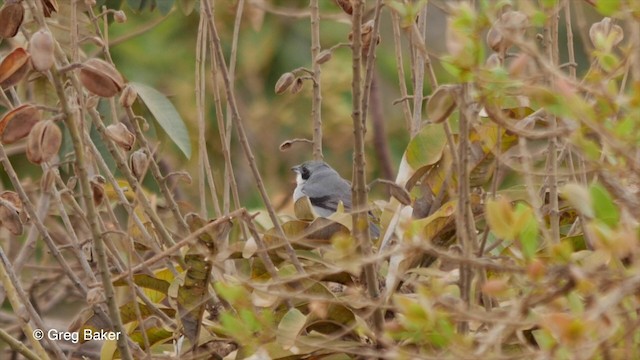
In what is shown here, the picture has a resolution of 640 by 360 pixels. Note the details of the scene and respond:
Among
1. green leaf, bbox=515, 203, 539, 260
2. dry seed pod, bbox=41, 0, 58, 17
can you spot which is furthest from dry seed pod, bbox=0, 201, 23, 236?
green leaf, bbox=515, 203, 539, 260

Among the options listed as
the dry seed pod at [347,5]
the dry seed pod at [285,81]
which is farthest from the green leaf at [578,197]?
the dry seed pod at [285,81]

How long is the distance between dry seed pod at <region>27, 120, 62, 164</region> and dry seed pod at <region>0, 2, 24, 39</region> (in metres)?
0.34

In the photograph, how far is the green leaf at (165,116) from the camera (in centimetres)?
343

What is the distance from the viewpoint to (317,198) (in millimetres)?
5836

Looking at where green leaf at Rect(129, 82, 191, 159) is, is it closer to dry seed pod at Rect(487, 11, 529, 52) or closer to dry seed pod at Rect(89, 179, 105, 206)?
dry seed pod at Rect(89, 179, 105, 206)

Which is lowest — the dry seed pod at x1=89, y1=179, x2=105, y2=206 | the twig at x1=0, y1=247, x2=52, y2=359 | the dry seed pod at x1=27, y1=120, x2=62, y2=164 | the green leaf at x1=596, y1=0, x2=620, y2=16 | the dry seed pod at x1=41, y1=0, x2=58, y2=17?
the twig at x1=0, y1=247, x2=52, y2=359

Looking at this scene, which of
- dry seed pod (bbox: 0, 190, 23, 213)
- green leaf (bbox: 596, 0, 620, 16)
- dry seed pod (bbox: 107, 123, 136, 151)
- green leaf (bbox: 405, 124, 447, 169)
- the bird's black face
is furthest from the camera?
the bird's black face

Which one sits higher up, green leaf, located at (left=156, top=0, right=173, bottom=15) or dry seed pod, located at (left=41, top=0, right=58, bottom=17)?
dry seed pod, located at (left=41, top=0, right=58, bottom=17)

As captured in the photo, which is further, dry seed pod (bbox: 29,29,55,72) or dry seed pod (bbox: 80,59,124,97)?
dry seed pod (bbox: 80,59,124,97)

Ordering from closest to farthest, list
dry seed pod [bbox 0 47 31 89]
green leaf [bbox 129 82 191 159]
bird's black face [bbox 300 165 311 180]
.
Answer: dry seed pod [bbox 0 47 31 89]
green leaf [bbox 129 82 191 159]
bird's black face [bbox 300 165 311 180]

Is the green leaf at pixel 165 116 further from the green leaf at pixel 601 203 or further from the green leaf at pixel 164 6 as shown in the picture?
the green leaf at pixel 601 203

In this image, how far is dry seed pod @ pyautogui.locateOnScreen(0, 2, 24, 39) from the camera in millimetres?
2145

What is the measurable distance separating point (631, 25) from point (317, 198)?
418 centimetres

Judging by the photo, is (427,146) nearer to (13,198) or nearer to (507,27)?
(507,27)
